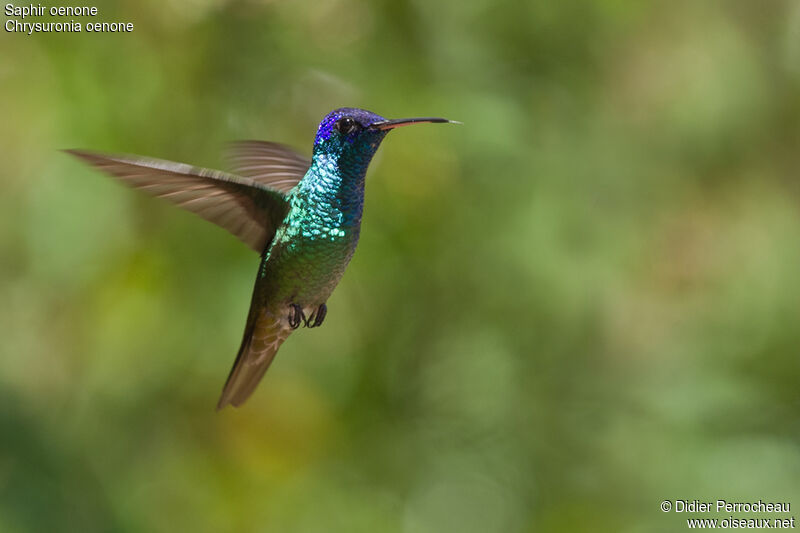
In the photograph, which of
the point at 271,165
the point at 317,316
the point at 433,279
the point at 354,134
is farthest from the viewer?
the point at 433,279

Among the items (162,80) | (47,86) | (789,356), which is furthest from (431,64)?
(789,356)

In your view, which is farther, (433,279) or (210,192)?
(433,279)

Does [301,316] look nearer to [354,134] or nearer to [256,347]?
[256,347]

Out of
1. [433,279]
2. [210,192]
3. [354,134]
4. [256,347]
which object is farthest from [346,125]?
[433,279]

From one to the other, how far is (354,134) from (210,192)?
0.21 m

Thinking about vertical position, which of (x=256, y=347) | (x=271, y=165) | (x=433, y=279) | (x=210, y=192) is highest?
(x=433, y=279)

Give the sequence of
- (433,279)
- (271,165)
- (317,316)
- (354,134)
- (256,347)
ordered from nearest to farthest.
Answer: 1. (354,134)
2. (317,316)
3. (256,347)
4. (271,165)
5. (433,279)

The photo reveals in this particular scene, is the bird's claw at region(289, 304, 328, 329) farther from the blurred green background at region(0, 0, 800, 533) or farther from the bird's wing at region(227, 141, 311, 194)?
the blurred green background at region(0, 0, 800, 533)

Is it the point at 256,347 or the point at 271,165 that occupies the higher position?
the point at 271,165

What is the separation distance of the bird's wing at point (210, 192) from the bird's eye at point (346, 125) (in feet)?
0.42

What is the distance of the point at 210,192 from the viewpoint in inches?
44.3

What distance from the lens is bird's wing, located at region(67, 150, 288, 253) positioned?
89cm

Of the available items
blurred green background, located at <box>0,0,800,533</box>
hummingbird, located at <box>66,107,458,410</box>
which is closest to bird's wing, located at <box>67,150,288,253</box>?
hummingbird, located at <box>66,107,458,410</box>

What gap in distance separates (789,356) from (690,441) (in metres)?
0.48
